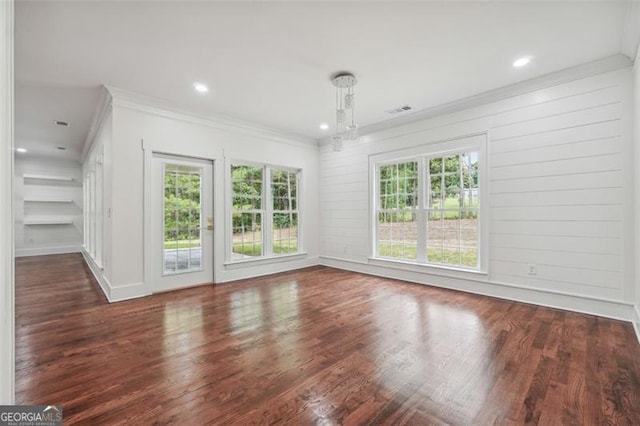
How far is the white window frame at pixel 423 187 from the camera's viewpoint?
13.2ft

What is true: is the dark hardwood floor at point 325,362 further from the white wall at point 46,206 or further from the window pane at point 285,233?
the white wall at point 46,206

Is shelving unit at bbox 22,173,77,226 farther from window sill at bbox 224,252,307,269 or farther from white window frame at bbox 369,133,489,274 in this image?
white window frame at bbox 369,133,489,274

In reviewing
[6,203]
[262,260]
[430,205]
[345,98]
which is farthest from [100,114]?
[430,205]

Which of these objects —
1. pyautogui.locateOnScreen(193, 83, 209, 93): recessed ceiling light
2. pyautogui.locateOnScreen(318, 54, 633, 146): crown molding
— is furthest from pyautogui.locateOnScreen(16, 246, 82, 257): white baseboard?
pyautogui.locateOnScreen(318, 54, 633, 146): crown molding

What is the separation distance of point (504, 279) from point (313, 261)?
3.61m

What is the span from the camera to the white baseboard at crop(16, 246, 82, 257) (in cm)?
778

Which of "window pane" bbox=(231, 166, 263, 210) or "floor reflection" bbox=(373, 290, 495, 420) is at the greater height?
"window pane" bbox=(231, 166, 263, 210)

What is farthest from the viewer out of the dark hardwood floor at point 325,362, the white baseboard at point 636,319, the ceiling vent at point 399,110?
the ceiling vent at point 399,110

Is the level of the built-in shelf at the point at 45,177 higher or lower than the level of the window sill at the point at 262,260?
higher

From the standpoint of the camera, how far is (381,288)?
442 cm

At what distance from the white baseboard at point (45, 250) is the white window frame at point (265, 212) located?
23.3ft

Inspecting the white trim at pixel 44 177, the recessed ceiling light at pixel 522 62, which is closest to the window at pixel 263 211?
the recessed ceiling light at pixel 522 62

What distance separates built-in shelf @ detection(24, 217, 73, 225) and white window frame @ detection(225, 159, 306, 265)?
6.89m

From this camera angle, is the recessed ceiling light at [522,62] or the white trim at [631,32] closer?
the white trim at [631,32]
